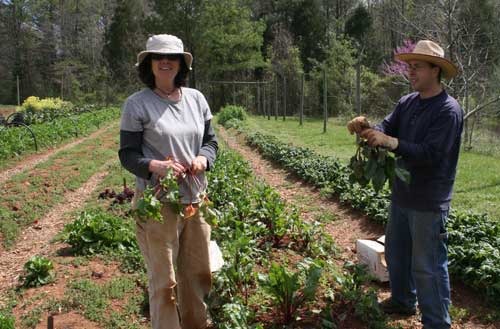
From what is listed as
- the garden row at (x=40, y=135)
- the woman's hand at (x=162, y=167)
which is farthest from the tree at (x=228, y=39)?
the woman's hand at (x=162, y=167)

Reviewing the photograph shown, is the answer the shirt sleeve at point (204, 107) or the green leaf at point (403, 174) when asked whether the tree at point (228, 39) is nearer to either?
the shirt sleeve at point (204, 107)

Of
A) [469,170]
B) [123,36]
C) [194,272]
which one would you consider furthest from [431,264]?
[123,36]

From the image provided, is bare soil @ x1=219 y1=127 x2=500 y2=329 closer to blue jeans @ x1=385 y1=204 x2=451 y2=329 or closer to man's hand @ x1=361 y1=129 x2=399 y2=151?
blue jeans @ x1=385 y1=204 x2=451 y2=329

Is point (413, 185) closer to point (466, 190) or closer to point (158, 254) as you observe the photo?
point (158, 254)

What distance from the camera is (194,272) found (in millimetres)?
3281

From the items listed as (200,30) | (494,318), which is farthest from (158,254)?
(200,30)

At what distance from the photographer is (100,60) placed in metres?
42.9

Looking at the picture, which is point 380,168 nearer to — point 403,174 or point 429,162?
point 403,174

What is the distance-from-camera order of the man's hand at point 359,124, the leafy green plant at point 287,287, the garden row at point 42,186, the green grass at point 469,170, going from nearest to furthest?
1. the man's hand at point 359,124
2. the leafy green plant at point 287,287
3. the green grass at point 469,170
4. the garden row at point 42,186

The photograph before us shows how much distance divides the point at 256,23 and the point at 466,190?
30728mm

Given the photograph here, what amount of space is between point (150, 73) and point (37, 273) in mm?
2593

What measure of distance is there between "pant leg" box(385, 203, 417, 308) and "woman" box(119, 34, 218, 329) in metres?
1.51

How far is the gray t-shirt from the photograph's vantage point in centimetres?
286

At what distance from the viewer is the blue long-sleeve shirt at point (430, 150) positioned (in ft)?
10.2
